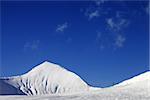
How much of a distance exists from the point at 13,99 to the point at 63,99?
12244mm

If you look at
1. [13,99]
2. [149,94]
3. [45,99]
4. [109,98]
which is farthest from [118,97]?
[13,99]

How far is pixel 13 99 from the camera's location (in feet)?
259

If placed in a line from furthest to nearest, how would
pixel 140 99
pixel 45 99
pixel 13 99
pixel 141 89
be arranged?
pixel 141 89 < pixel 13 99 < pixel 45 99 < pixel 140 99

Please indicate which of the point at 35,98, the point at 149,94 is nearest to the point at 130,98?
the point at 149,94

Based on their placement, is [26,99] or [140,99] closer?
[140,99]

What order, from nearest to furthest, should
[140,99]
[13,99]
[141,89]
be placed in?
1. [140,99]
2. [13,99]
3. [141,89]

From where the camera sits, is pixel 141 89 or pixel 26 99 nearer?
pixel 26 99

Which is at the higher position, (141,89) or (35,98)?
(141,89)

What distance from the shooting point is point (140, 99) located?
6806 cm

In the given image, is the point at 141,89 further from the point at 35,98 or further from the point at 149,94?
the point at 35,98

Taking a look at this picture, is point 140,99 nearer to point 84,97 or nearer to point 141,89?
point 84,97

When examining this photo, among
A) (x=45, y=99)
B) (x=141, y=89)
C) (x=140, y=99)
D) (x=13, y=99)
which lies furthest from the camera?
(x=141, y=89)

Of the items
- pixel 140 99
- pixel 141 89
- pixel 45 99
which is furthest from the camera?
pixel 141 89

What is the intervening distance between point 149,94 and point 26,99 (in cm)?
2185
